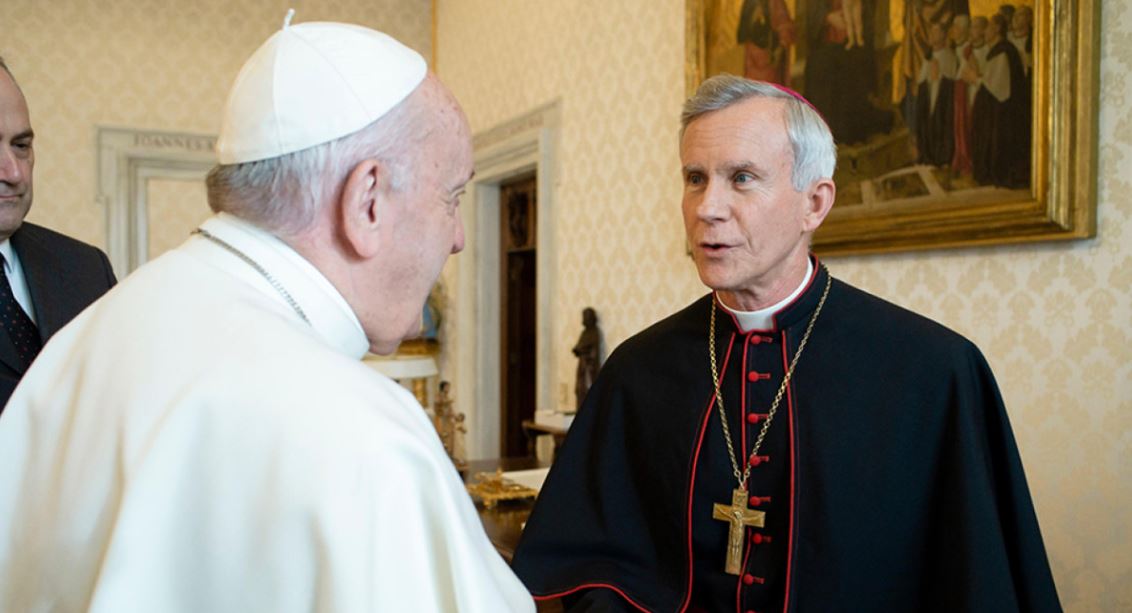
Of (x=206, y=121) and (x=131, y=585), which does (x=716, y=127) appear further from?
(x=206, y=121)

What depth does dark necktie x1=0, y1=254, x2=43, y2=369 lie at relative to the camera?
251cm

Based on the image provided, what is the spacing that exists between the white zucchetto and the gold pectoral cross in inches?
52.8

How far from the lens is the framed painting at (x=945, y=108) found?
10.2 ft

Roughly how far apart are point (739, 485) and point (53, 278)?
1965 mm

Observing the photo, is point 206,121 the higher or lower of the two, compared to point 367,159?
higher

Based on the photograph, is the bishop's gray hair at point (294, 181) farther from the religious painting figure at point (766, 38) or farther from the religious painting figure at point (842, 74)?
the religious painting figure at point (766, 38)

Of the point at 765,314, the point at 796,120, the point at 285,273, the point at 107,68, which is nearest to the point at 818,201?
the point at 796,120

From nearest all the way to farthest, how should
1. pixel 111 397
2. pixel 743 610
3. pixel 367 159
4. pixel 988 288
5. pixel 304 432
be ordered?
pixel 304 432 < pixel 111 397 < pixel 367 159 < pixel 743 610 < pixel 988 288

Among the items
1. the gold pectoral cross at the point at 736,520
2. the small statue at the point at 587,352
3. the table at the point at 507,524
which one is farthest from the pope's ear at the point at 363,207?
the small statue at the point at 587,352

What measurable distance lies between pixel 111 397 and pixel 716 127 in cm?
166

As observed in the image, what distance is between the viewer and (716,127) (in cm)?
239

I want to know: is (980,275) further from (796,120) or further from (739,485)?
(739,485)

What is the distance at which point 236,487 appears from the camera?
1.05m

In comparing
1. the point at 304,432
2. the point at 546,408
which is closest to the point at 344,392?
the point at 304,432
